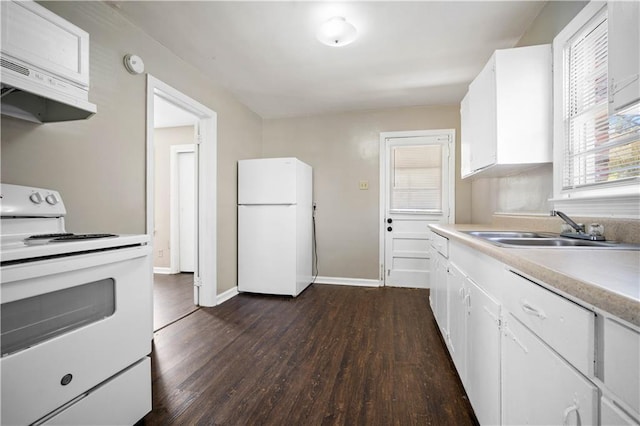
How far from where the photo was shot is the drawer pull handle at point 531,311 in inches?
30.1

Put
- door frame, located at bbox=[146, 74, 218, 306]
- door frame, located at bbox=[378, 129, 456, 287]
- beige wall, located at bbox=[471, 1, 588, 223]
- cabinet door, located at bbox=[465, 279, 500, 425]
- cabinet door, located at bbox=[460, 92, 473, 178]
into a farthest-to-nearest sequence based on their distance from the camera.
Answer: door frame, located at bbox=[378, 129, 456, 287] < door frame, located at bbox=[146, 74, 218, 306] < cabinet door, located at bbox=[460, 92, 473, 178] < beige wall, located at bbox=[471, 1, 588, 223] < cabinet door, located at bbox=[465, 279, 500, 425]

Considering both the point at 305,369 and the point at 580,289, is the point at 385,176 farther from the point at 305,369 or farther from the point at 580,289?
the point at 580,289

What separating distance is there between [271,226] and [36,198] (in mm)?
2194

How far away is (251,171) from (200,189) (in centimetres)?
68

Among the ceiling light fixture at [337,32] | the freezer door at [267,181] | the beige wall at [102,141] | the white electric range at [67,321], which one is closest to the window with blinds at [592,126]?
the ceiling light fixture at [337,32]

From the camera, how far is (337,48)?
7.80 feet

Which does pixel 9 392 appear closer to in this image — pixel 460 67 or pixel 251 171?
pixel 251 171

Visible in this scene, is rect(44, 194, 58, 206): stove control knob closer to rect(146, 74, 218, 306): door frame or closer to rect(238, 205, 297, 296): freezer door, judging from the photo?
rect(146, 74, 218, 306): door frame

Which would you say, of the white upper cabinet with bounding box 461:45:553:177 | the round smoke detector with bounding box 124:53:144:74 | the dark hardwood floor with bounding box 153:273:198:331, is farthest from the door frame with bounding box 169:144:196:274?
the white upper cabinet with bounding box 461:45:553:177

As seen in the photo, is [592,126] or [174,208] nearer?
[592,126]

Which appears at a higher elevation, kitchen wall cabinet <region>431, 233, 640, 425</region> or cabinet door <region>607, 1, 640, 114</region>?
cabinet door <region>607, 1, 640, 114</region>

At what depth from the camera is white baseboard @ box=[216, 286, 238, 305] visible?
3116mm

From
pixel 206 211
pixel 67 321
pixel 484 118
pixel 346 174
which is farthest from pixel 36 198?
pixel 346 174

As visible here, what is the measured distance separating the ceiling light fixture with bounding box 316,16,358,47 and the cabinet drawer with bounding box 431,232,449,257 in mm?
1759
